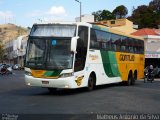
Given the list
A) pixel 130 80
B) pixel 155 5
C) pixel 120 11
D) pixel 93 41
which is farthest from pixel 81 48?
pixel 120 11

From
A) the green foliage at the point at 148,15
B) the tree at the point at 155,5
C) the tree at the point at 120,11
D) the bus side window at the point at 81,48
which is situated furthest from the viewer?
the tree at the point at 120,11

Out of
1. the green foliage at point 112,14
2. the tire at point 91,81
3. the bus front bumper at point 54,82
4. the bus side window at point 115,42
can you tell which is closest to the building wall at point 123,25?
the green foliage at point 112,14

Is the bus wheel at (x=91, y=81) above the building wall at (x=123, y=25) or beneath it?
beneath

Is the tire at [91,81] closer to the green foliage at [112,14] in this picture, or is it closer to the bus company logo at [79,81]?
the bus company logo at [79,81]

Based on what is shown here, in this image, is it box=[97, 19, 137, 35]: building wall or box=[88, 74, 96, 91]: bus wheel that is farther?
box=[97, 19, 137, 35]: building wall

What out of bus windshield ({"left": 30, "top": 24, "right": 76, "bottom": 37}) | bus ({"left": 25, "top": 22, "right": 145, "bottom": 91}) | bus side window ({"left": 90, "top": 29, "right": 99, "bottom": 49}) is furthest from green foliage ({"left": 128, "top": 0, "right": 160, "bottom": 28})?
bus windshield ({"left": 30, "top": 24, "right": 76, "bottom": 37})

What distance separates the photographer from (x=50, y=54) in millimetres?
19125

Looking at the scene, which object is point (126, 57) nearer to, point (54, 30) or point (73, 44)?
point (54, 30)

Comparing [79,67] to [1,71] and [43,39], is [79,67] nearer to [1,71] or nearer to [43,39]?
[43,39]

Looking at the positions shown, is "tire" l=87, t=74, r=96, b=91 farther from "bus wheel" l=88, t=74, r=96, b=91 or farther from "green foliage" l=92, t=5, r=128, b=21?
"green foliage" l=92, t=5, r=128, b=21

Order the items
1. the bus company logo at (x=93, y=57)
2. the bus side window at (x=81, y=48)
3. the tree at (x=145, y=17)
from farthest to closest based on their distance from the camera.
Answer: the tree at (x=145, y=17) < the bus company logo at (x=93, y=57) < the bus side window at (x=81, y=48)

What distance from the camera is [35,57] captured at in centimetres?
1939

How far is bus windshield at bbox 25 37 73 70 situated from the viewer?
1902 cm

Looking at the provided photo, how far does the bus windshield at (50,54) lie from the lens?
749 inches
